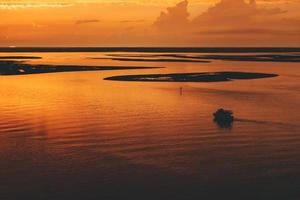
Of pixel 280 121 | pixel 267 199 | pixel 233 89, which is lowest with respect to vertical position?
pixel 267 199

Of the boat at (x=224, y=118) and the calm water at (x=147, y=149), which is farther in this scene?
the boat at (x=224, y=118)

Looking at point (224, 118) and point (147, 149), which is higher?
point (224, 118)

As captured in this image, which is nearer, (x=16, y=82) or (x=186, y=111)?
(x=186, y=111)

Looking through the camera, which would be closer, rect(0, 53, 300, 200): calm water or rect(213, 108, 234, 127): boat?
rect(0, 53, 300, 200): calm water

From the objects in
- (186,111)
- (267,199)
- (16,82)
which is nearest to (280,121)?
(186,111)

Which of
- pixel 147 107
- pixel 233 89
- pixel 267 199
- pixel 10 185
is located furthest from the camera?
pixel 233 89

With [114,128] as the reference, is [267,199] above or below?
below

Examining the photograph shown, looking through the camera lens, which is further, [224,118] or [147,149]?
[224,118]

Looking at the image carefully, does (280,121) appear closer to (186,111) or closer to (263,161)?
(186,111)
